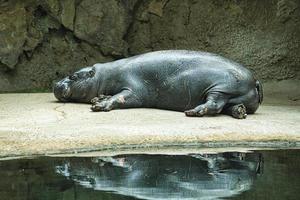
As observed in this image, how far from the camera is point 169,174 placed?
4.44 meters

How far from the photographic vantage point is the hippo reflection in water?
391cm

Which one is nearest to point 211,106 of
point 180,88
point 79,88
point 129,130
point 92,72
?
point 180,88

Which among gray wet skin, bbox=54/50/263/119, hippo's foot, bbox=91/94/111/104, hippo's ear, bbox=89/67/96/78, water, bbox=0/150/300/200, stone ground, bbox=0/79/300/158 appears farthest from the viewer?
hippo's ear, bbox=89/67/96/78

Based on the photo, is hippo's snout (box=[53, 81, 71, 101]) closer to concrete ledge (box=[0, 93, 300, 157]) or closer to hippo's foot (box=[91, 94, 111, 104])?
hippo's foot (box=[91, 94, 111, 104])

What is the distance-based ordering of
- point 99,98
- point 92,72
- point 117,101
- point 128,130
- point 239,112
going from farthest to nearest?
1. point 92,72
2. point 99,98
3. point 117,101
4. point 239,112
5. point 128,130

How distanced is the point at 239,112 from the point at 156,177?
122 inches

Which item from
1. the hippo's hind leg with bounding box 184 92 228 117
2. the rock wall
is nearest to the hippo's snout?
the rock wall

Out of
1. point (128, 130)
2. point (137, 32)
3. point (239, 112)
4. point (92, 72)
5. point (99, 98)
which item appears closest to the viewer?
point (128, 130)

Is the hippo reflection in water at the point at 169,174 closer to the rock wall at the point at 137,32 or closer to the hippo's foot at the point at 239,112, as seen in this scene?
the hippo's foot at the point at 239,112

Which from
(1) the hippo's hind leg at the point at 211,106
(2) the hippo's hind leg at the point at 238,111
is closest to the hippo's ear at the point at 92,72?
(1) the hippo's hind leg at the point at 211,106

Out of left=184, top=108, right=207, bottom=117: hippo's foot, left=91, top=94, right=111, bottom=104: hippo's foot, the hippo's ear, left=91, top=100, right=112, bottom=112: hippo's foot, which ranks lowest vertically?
left=91, top=94, right=111, bottom=104: hippo's foot

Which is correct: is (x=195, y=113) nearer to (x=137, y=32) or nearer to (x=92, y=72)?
(x=92, y=72)

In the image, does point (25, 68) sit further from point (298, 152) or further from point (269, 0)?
point (298, 152)

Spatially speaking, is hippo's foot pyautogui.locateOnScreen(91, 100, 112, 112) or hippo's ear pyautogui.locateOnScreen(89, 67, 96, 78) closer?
hippo's foot pyautogui.locateOnScreen(91, 100, 112, 112)
